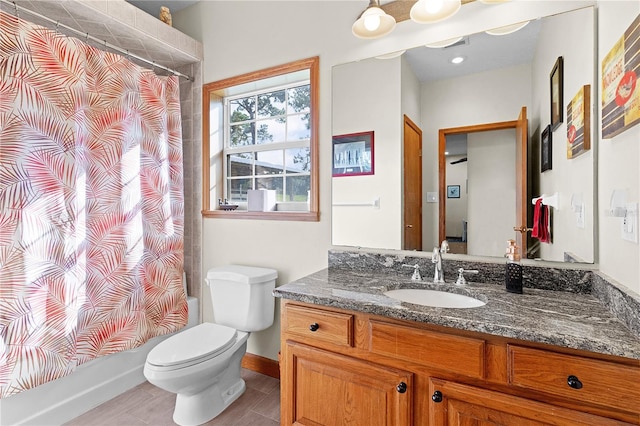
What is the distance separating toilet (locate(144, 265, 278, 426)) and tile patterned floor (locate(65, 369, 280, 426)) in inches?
3.1

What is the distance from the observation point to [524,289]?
142 cm

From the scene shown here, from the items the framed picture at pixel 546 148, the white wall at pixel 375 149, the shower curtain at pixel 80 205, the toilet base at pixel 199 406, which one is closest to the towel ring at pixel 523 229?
the framed picture at pixel 546 148

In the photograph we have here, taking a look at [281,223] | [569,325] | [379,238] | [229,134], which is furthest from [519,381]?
[229,134]

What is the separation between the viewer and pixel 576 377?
3.01 feet

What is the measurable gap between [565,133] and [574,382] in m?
1.03

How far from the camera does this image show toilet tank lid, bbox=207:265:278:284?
2.02 meters

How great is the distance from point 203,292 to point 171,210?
0.70 meters

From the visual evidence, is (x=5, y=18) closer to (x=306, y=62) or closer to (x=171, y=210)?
(x=171, y=210)

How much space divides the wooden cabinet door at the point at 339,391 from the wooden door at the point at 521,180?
850 millimetres

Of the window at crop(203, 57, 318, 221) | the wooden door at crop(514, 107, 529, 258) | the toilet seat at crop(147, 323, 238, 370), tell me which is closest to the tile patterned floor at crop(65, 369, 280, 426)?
the toilet seat at crop(147, 323, 238, 370)

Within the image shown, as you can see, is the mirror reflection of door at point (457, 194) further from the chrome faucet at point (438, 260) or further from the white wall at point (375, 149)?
the white wall at point (375, 149)

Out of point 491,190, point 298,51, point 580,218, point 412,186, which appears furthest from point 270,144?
point 580,218

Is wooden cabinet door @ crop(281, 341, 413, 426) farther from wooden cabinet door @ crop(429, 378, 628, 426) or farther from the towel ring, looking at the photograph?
the towel ring

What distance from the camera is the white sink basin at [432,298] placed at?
1416mm
